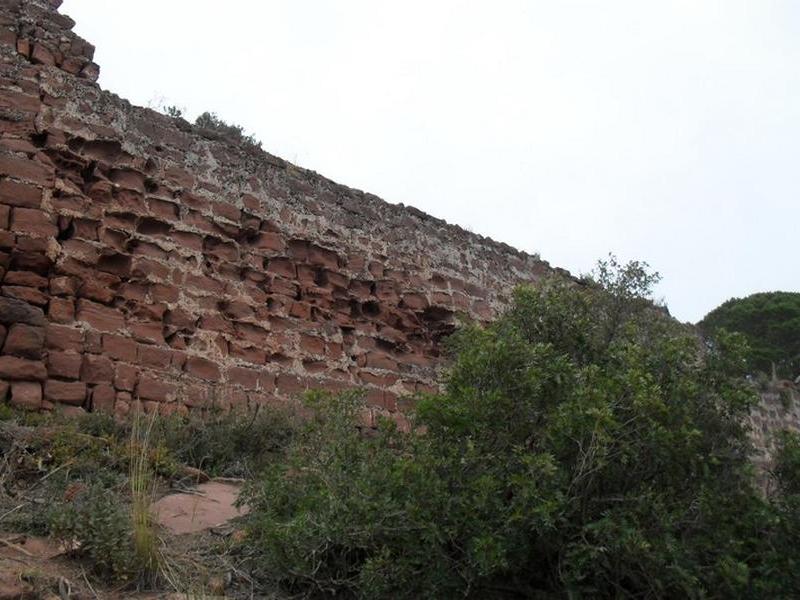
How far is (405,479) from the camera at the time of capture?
365cm

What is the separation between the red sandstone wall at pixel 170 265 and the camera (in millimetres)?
5988

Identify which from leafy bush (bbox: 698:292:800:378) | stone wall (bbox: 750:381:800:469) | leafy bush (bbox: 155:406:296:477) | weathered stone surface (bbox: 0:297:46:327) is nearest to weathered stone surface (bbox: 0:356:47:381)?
weathered stone surface (bbox: 0:297:46:327)

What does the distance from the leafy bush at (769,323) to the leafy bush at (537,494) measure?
1863 cm

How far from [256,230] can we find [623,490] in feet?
15.1

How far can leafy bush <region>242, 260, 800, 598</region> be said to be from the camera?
339cm

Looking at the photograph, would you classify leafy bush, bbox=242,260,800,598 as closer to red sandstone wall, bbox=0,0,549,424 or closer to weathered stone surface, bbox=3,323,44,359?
weathered stone surface, bbox=3,323,44,359

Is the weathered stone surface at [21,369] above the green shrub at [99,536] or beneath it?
above

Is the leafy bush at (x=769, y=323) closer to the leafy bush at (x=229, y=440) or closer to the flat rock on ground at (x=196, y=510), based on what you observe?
the leafy bush at (x=229, y=440)

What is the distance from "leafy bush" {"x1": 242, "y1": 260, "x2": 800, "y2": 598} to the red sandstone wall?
2507 millimetres

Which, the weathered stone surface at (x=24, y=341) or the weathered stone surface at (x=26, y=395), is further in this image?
the weathered stone surface at (x=24, y=341)

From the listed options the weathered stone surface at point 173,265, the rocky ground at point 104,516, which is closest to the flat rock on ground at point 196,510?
the rocky ground at point 104,516

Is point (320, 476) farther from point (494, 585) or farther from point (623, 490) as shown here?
point (623, 490)

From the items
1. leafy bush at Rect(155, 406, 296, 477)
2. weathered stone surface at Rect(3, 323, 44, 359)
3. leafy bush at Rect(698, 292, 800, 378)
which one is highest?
leafy bush at Rect(698, 292, 800, 378)

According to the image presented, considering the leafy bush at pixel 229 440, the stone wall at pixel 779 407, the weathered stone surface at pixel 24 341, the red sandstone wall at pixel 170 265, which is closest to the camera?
the leafy bush at pixel 229 440
